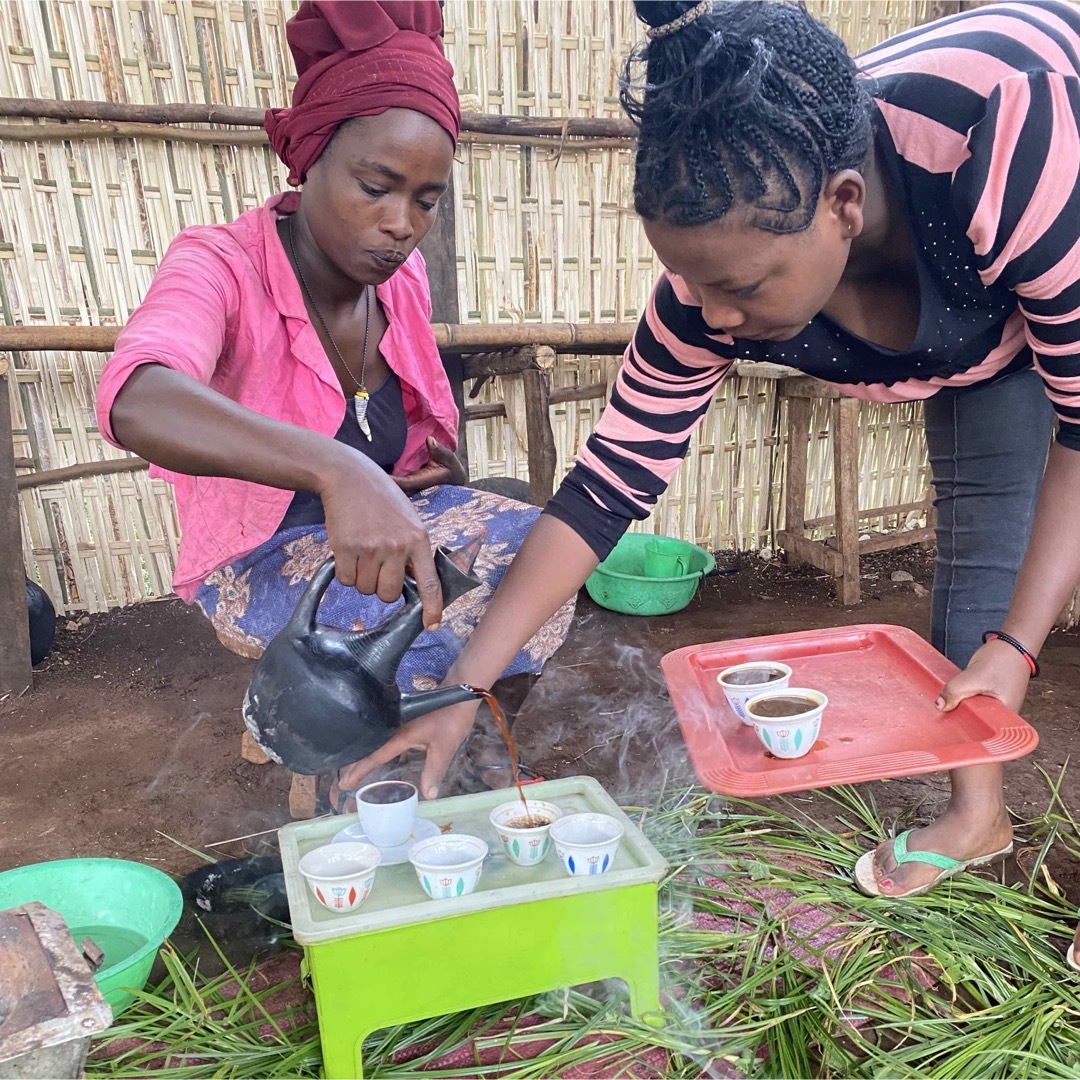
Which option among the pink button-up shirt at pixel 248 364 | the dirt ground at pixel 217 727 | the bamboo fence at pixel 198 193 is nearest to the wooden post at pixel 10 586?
the dirt ground at pixel 217 727

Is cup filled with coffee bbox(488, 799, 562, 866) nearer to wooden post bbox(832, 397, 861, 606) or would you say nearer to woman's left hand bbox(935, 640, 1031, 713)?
woman's left hand bbox(935, 640, 1031, 713)

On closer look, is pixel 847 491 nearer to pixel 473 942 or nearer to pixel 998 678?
pixel 998 678

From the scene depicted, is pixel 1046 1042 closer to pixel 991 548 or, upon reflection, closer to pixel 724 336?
pixel 991 548

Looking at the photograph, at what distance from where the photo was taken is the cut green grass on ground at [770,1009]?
1446 mm

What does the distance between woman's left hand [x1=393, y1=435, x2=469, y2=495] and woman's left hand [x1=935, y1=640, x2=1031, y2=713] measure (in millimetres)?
1362

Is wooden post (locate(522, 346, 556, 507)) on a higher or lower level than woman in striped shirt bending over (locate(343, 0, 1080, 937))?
lower

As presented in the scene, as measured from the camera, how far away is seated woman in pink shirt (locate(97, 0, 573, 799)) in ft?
5.97

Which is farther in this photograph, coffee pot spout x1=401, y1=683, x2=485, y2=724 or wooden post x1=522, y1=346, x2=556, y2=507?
wooden post x1=522, y1=346, x2=556, y2=507

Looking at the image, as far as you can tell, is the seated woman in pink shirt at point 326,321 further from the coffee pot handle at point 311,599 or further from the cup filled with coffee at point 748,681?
the cup filled with coffee at point 748,681

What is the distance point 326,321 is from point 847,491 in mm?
2809

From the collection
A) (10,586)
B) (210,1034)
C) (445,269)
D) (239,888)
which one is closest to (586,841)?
(210,1034)

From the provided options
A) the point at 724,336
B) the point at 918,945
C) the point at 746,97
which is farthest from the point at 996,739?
the point at 746,97

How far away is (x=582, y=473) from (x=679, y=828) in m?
0.97

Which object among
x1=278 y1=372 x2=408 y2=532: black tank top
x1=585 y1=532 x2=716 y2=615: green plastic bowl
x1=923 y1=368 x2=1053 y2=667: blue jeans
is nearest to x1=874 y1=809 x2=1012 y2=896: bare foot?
x1=923 y1=368 x2=1053 y2=667: blue jeans
